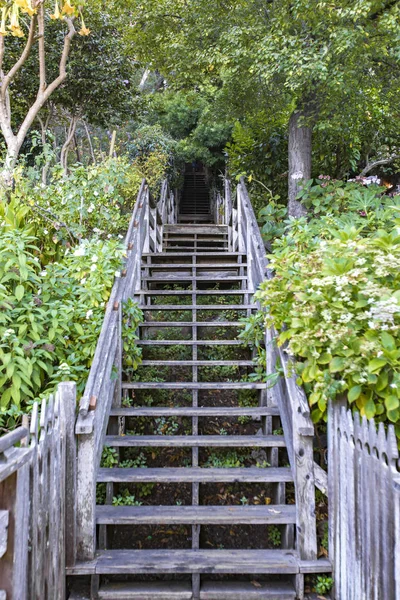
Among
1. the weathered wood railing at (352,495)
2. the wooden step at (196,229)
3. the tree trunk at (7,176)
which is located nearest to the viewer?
the weathered wood railing at (352,495)

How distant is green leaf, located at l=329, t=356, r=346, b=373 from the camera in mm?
2098

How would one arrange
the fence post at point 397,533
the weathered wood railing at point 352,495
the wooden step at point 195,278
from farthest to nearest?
the wooden step at point 195,278 < the weathered wood railing at point 352,495 < the fence post at point 397,533

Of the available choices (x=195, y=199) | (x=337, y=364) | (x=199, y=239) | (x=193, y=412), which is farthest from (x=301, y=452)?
(x=195, y=199)

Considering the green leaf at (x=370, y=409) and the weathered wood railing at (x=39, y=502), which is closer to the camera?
the weathered wood railing at (x=39, y=502)

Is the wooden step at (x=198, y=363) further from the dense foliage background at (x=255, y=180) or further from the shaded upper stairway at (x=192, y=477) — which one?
the dense foliage background at (x=255, y=180)

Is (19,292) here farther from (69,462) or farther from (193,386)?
(193,386)

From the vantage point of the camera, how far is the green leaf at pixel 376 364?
1.95 metres

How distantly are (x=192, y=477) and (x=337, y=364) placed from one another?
127cm

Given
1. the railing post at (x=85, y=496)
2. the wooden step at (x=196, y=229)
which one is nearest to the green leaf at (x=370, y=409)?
the railing post at (x=85, y=496)

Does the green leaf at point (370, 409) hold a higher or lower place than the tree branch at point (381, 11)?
lower

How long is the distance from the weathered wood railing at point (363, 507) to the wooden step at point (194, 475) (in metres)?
0.49

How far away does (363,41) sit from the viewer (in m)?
4.60

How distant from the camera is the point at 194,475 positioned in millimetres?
2623

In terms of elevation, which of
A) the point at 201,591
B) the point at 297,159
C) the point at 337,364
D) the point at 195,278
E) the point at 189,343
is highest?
the point at 297,159
